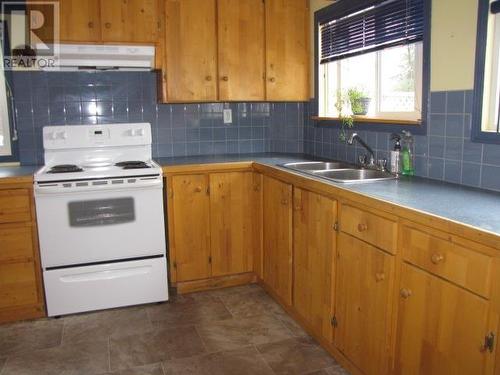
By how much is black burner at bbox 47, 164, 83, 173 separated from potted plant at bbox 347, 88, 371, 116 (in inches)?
71.3

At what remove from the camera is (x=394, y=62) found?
9.25 ft

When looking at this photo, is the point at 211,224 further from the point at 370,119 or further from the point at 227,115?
the point at 370,119

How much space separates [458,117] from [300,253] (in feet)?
3.57

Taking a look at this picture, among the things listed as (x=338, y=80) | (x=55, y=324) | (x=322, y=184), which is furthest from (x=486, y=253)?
(x=55, y=324)

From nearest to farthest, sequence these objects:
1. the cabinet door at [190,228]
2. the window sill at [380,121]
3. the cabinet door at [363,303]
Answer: the cabinet door at [363,303], the window sill at [380,121], the cabinet door at [190,228]

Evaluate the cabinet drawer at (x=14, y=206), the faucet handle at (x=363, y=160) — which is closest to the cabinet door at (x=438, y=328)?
the faucet handle at (x=363, y=160)

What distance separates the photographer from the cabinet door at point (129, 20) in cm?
306

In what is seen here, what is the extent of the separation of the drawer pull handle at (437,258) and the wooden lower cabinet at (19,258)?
2248 mm

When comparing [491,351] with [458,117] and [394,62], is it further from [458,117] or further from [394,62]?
[394,62]

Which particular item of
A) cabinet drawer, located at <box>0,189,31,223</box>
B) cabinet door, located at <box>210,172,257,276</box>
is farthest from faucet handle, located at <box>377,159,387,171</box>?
cabinet drawer, located at <box>0,189,31,223</box>

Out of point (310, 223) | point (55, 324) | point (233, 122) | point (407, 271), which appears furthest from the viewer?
point (233, 122)

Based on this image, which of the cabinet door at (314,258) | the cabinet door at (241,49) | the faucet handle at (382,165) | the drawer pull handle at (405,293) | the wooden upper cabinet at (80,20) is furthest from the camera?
the cabinet door at (241,49)

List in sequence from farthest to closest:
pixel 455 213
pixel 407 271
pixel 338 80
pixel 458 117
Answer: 1. pixel 338 80
2. pixel 458 117
3. pixel 407 271
4. pixel 455 213
